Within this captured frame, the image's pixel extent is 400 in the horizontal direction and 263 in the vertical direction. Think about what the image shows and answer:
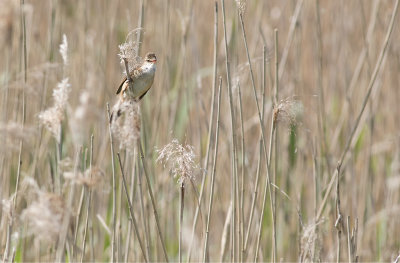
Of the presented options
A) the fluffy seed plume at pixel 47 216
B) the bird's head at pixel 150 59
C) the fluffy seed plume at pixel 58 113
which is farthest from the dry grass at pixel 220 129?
the fluffy seed plume at pixel 47 216

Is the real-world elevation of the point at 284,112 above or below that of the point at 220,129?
below

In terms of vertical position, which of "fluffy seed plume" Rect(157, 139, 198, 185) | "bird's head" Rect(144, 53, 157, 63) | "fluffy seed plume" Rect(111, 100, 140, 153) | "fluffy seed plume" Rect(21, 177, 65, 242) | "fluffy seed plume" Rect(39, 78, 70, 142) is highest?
"bird's head" Rect(144, 53, 157, 63)

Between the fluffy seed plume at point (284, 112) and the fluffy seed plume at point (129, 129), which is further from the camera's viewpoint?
the fluffy seed plume at point (284, 112)

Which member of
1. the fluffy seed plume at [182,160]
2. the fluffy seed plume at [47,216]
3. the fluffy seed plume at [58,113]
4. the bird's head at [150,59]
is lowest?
the fluffy seed plume at [47,216]

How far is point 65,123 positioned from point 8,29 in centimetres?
112

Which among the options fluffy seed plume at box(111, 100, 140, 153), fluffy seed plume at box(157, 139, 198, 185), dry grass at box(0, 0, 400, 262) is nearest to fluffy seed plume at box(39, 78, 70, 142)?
fluffy seed plume at box(111, 100, 140, 153)

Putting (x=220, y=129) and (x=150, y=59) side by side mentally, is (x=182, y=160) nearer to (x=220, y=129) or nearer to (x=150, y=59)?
(x=150, y=59)

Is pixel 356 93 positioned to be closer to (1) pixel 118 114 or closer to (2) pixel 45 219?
(1) pixel 118 114

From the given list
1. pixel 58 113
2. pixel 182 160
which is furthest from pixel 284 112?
pixel 58 113

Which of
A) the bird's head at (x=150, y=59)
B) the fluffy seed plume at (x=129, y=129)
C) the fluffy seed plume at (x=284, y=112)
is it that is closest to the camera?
the fluffy seed plume at (x=129, y=129)

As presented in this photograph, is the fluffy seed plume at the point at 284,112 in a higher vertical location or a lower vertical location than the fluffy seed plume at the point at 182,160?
higher

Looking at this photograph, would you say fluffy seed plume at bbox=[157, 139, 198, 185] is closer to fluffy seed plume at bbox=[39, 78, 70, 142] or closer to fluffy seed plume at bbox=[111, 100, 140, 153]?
fluffy seed plume at bbox=[111, 100, 140, 153]

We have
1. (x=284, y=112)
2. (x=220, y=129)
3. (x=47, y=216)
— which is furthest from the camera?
(x=220, y=129)

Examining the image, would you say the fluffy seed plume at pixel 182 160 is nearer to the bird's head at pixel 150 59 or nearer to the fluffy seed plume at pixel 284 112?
the fluffy seed plume at pixel 284 112
